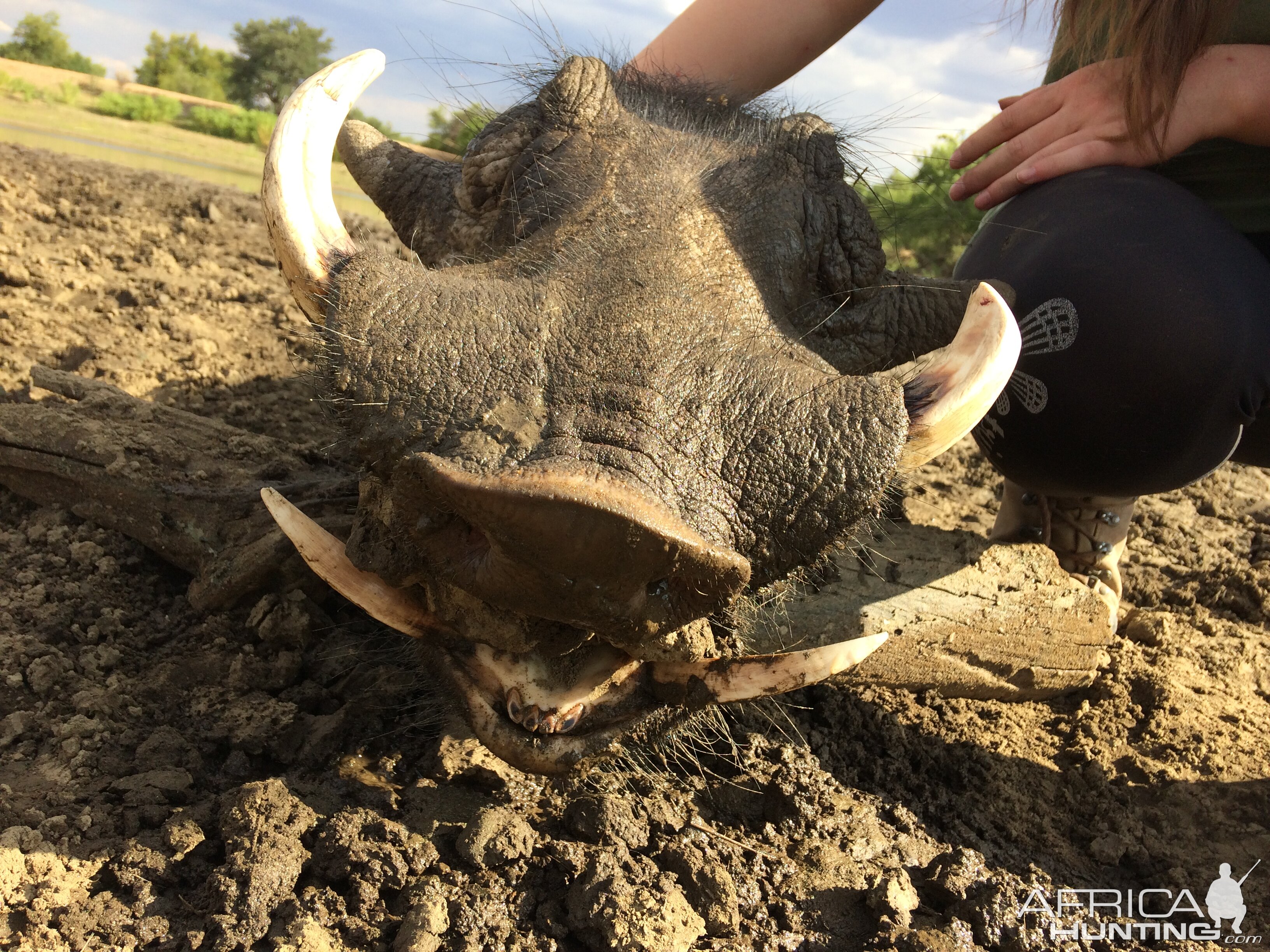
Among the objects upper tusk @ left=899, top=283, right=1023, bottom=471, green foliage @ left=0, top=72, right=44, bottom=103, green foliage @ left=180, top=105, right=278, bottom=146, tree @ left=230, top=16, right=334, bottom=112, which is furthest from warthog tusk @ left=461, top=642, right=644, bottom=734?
tree @ left=230, top=16, right=334, bottom=112

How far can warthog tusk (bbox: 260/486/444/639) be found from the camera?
1.70 metres

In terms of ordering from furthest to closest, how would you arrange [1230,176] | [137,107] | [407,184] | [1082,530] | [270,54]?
1. [270,54]
2. [137,107]
3. [1082,530]
4. [1230,176]
5. [407,184]

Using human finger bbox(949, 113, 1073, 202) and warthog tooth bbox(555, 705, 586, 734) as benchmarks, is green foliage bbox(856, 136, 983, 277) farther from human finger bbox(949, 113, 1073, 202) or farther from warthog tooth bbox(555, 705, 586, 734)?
warthog tooth bbox(555, 705, 586, 734)

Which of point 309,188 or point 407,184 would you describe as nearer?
point 309,188

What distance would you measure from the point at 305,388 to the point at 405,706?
2061 mm

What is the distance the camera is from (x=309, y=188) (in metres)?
1.72

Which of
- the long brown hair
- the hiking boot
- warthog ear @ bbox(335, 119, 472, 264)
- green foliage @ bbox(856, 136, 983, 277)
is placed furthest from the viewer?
green foliage @ bbox(856, 136, 983, 277)

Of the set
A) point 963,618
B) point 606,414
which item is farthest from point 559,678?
point 963,618

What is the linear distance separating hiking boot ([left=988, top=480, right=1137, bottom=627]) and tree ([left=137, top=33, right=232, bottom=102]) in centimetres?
5941

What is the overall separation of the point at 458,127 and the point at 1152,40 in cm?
199

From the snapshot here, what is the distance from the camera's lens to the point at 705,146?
84.0 inches

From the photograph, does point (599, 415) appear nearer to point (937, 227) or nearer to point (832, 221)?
point (832, 221)

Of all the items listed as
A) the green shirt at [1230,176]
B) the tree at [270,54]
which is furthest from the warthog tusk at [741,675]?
the tree at [270,54]

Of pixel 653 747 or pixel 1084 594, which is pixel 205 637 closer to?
pixel 653 747
